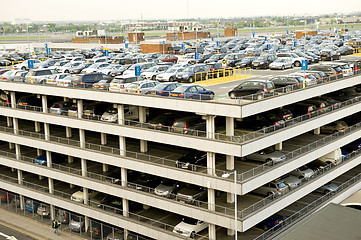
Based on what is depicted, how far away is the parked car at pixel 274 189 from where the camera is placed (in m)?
34.0

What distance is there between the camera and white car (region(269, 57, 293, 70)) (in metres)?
55.8

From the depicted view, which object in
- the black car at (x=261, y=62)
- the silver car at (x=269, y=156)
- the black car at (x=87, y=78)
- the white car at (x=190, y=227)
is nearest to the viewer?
the white car at (x=190, y=227)

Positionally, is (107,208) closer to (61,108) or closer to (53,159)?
(53,159)

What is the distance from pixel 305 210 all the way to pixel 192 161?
10.1 m

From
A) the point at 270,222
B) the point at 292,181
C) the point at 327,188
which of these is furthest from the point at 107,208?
the point at 327,188

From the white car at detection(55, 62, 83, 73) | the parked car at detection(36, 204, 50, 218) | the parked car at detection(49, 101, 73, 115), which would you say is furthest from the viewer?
the white car at detection(55, 62, 83, 73)

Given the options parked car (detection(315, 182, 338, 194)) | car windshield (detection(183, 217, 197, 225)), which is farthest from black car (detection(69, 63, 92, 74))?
parked car (detection(315, 182, 338, 194))

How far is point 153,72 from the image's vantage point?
50344mm

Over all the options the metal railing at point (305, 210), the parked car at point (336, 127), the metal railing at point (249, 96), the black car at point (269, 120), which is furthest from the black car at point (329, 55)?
the black car at point (269, 120)

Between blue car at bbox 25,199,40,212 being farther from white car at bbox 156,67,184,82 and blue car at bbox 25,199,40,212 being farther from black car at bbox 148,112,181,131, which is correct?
black car at bbox 148,112,181,131

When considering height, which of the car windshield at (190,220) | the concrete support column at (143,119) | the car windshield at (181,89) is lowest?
the car windshield at (190,220)

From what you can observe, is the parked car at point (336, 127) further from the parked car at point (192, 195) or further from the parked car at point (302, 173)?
the parked car at point (192, 195)

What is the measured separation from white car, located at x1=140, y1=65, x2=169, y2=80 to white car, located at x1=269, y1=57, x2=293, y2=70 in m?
12.7

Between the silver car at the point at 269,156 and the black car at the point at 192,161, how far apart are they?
11.8 ft
